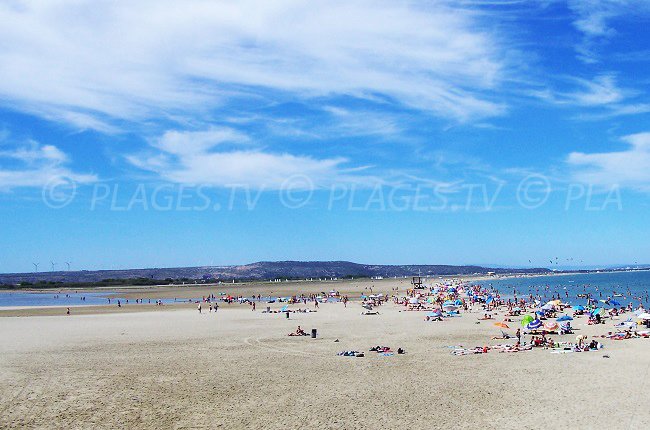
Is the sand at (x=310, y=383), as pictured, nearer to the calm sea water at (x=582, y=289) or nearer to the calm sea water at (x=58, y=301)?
the calm sea water at (x=58, y=301)

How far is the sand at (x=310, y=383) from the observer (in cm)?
1477

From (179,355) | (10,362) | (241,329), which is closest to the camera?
(10,362)

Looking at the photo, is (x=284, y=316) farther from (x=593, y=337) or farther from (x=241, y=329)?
(x=593, y=337)

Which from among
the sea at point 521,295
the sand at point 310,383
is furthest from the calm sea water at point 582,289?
the sand at point 310,383

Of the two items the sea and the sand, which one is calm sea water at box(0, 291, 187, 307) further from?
the sand

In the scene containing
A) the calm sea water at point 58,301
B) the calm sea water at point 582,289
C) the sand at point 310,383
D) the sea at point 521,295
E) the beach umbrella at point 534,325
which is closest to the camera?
the sand at point 310,383

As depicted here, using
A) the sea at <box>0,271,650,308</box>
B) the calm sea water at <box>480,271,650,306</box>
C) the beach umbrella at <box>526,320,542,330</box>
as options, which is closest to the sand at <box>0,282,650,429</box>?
the beach umbrella at <box>526,320,542,330</box>

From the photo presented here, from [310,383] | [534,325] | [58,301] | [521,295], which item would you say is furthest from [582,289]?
[310,383]

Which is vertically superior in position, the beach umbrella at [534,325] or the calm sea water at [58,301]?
the beach umbrella at [534,325]

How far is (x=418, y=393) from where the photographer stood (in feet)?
57.2

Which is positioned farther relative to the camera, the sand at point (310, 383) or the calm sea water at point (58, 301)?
the calm sea water at point (58, 301)

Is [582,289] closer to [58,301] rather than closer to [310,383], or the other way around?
[58,301]

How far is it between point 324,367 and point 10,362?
1286 cm

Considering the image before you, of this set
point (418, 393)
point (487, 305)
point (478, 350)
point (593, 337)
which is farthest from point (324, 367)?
point (487, 305)
